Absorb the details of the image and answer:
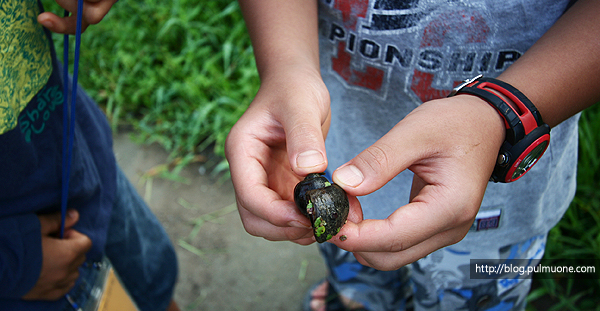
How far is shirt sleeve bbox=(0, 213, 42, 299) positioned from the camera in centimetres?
142

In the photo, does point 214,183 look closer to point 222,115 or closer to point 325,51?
point 222,115

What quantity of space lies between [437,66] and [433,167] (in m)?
0.47

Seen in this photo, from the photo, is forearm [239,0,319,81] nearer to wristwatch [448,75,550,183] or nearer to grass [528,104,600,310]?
wristwatch [448,75,550,183]

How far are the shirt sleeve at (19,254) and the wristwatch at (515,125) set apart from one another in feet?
5.56

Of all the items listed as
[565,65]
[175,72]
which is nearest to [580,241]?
[565,65]

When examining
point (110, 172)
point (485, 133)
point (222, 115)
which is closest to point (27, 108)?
point (110, 172)

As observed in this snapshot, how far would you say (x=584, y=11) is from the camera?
49.7 inches

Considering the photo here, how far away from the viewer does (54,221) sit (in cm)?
168

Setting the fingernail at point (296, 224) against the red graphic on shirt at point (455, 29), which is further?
the red graphic on shirt at point (455, 29)

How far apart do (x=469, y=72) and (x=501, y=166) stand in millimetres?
412

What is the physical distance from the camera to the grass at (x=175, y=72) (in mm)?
4180

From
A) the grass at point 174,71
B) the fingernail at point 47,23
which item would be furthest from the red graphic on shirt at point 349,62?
the grass at point 174,71

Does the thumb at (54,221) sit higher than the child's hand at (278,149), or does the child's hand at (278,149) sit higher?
the child's hand at (278,149)

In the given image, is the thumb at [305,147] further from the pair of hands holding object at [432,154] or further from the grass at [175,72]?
the grass at [175,72]
